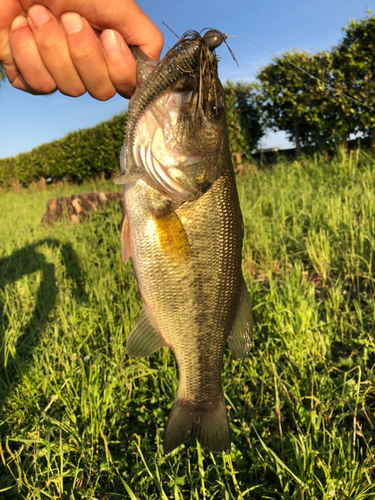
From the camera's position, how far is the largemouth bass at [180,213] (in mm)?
1451

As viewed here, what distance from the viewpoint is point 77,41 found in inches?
57.6

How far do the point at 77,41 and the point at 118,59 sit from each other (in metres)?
0.17

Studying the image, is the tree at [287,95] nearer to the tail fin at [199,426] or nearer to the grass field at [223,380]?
the grass field at [223,380]

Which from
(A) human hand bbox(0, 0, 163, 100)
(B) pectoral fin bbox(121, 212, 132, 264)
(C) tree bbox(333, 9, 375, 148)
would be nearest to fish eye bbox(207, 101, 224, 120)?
(A) human hand bbox(0, 0, 163, 100)

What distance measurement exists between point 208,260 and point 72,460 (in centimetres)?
146

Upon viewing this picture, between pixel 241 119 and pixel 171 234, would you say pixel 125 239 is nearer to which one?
pixel 171 234

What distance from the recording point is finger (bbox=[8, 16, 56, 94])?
4.80ft

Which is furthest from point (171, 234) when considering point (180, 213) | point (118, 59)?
point (118, 59)

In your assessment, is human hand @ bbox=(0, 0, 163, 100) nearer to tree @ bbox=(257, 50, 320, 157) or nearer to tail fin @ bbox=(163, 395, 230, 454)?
tail fin @ bbox=(163, 395, 230, 454)

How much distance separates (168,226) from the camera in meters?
1.45

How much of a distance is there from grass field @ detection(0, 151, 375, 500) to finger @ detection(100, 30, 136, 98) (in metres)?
1.59

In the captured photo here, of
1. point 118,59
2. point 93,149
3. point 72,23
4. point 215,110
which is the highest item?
point 93,149

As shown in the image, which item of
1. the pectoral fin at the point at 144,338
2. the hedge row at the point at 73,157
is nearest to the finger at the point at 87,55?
the pectoral fin at the point at 144,338

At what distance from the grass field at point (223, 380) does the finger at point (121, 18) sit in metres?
1.76
